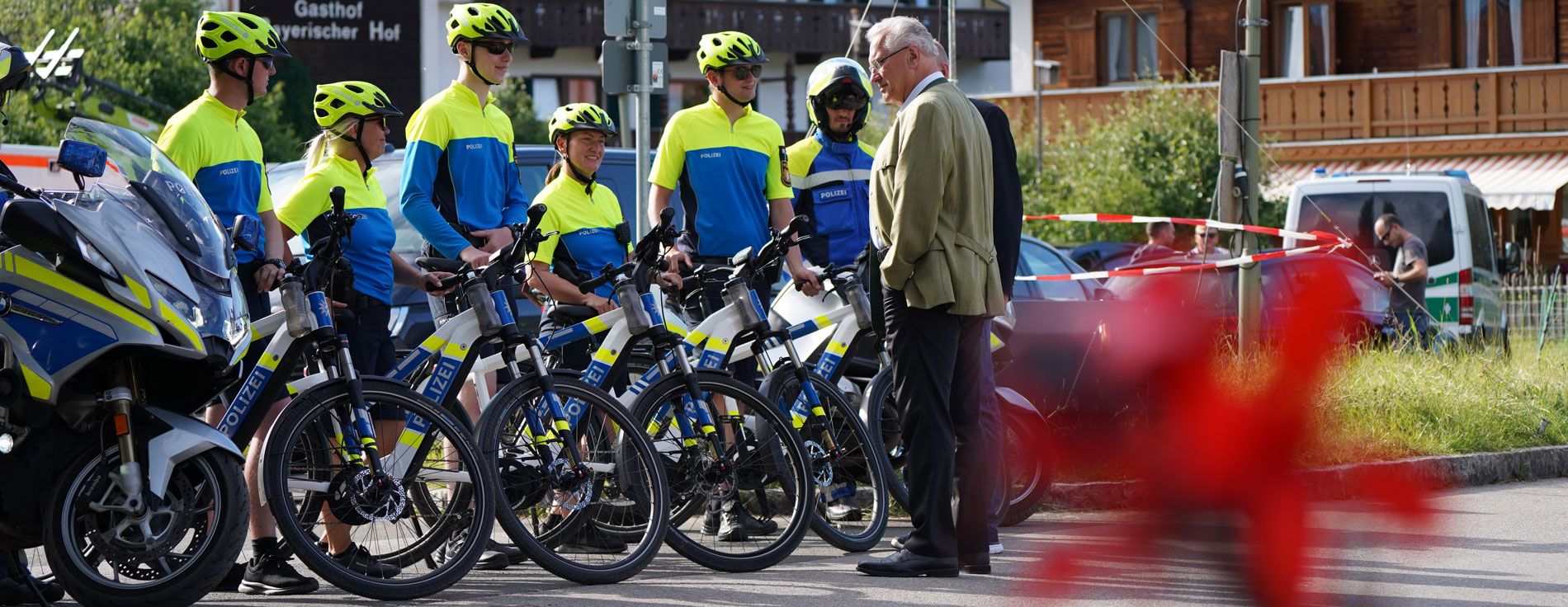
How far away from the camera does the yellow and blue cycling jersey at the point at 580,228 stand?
7.04 meters

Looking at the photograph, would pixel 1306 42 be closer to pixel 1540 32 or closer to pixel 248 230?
pixel 1540 32

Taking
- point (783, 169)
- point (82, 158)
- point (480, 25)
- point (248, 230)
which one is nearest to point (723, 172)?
point (783, 169)

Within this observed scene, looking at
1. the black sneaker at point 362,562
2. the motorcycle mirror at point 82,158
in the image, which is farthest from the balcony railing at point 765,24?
the motorcycle mirror at point 82,158

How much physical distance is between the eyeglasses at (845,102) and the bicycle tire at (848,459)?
1238 millimetres

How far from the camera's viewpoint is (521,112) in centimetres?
4278

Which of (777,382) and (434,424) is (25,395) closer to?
(434,424)

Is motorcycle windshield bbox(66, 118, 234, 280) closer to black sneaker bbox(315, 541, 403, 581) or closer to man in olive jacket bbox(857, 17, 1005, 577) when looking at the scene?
black sneaker bbox(315, 541, 403, 581)

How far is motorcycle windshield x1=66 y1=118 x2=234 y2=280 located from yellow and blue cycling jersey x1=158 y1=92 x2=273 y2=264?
0.70 meters

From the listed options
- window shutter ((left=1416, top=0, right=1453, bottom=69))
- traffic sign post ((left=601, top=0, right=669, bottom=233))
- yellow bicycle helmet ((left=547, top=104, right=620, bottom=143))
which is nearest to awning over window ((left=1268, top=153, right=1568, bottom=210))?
window shutter ((left=1416, top=0, right=1453, bottom=69))

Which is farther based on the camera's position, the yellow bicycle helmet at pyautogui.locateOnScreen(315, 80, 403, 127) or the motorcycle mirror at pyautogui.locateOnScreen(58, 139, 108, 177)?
the yellow bicycle helmet at pyautogui.locateOnScreen(315, 80, 403, 127)

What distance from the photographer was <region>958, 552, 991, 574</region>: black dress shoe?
5.73 metres

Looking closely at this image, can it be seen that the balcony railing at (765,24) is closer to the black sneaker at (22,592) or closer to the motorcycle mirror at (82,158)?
the black sneaker at (22,592)

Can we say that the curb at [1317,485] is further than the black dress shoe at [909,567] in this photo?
No

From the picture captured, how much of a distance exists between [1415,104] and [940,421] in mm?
29647
